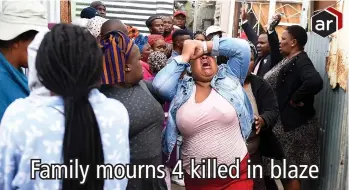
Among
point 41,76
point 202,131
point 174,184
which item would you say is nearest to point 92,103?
point 41,76

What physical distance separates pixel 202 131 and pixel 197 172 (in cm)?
32

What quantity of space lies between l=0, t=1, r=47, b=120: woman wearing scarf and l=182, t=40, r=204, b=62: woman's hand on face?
105 cm

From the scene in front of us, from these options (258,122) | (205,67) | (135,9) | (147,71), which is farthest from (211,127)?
(135,9)

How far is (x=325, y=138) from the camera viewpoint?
5754 millimetres

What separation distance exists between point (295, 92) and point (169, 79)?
225 centimetres

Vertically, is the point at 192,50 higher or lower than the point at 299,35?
higher

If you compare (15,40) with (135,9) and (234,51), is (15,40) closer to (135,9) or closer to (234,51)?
(234,51)

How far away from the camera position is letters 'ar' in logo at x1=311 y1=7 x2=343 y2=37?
17.3ft

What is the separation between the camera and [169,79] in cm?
370

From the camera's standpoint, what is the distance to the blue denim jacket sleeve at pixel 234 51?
12.6 ft

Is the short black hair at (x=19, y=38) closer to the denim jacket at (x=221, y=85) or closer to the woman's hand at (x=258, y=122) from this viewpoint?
the denim jacket at (x=221, y=85)

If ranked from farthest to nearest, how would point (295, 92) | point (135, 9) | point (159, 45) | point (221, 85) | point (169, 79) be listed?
1. point (135, 9)
2. point (159, 45)
3. point (295, 92)
4. point (221, 85)
5. point (169, 79)

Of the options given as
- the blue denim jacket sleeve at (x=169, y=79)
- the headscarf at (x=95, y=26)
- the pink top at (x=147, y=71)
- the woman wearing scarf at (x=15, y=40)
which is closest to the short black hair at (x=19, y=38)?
the woman wearing scarf at (x=15, y=40)

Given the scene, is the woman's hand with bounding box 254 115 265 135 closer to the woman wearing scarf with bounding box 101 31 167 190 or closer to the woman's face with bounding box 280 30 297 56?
the woman wearing scarf with bounding box 101 31 167 190
